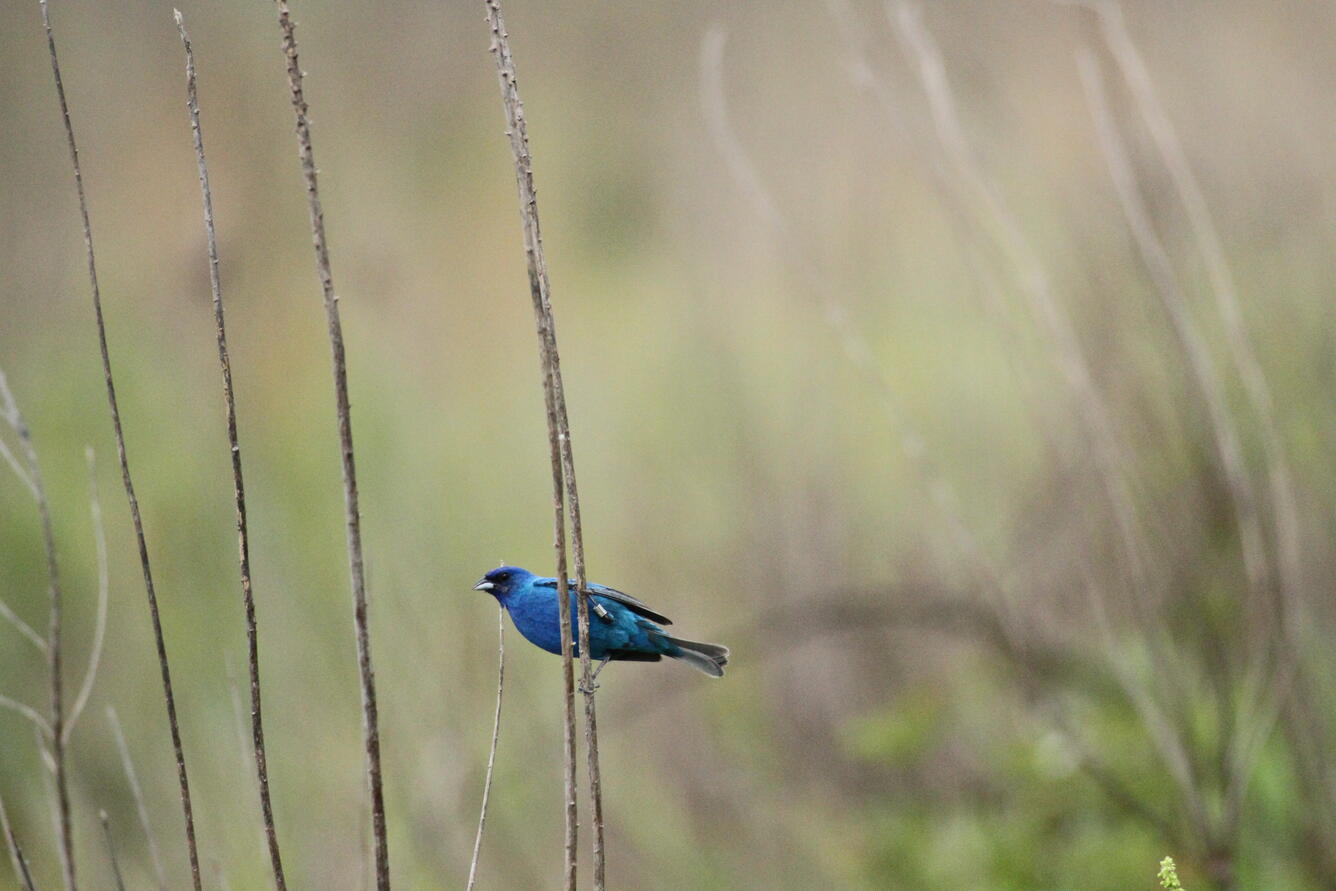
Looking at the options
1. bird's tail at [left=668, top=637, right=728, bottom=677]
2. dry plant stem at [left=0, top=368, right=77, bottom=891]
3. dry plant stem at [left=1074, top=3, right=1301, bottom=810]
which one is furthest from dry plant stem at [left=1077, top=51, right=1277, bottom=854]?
dry plant stem at [left=0, top=368, right=77, bottom=891]

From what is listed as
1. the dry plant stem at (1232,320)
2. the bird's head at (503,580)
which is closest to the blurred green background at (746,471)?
the dry plant stem at (1232,320)

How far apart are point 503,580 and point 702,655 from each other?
0.24 meters

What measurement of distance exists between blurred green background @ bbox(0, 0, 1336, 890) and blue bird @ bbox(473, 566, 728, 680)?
3.42ft

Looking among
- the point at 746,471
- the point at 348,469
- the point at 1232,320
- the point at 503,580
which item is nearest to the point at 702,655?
the point at 503,580

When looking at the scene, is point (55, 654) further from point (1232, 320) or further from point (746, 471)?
point (746, 471)

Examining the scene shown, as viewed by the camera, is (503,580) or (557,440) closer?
(557,440)

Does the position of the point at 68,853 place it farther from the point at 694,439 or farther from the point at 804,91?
the point at 804,91

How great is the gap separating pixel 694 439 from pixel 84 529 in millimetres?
2369

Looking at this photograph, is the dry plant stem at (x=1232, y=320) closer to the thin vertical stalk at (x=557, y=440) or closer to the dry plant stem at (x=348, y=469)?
the thin vertical stalk at (x=557, y=440)

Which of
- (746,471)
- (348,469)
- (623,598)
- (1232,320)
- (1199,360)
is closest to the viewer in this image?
(348,469)

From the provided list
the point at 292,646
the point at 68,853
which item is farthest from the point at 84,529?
the point at 68,853

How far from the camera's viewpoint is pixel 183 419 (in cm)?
359

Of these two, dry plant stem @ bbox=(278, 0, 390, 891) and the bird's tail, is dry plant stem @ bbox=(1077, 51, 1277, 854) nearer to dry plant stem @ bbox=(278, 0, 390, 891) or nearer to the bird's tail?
the bird's tail

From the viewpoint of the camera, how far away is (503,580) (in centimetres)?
128
